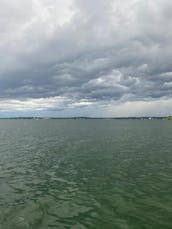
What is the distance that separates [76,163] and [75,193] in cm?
1499

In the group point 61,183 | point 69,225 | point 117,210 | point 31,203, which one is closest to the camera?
point 69,225

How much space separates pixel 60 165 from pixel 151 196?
18.3 meters

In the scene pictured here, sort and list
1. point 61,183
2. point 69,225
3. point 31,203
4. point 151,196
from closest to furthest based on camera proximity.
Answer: point 69,225 → point 31,203 → point 151,196 → point 61,183

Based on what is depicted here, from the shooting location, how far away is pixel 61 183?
28.6 m

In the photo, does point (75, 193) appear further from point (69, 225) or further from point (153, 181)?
point (153, 181)

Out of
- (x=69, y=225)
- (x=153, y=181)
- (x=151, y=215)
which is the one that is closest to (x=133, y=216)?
(x=151, y=215)

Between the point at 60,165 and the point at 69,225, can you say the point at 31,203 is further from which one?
the point at 60,165

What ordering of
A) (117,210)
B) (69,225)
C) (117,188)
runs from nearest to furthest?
(69,225), (117,210), (117,188)

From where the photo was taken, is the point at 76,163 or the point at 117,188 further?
the point at 76,163

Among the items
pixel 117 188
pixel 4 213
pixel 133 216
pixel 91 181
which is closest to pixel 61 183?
pixel 91 181

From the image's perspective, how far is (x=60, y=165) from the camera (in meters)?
38.9

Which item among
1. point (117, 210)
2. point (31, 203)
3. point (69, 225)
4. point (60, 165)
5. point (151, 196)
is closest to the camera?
point (69, 225)

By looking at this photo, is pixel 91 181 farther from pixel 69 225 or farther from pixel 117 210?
pixel 69 225

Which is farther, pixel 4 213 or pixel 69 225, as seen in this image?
pixel 4 213
